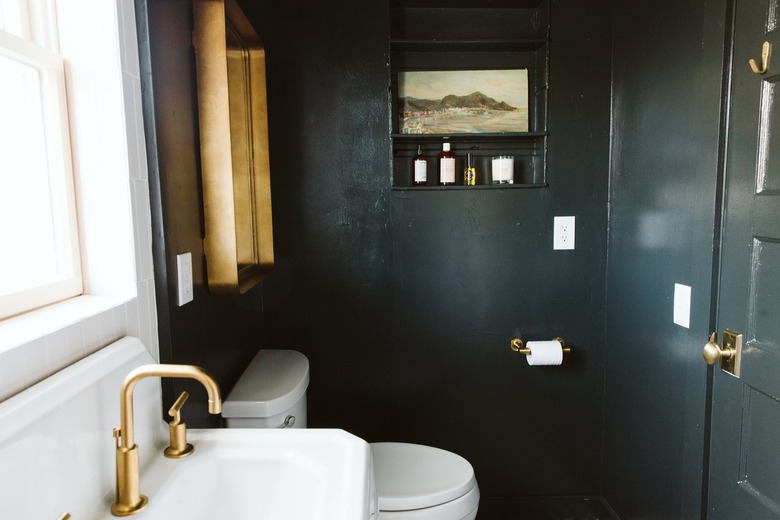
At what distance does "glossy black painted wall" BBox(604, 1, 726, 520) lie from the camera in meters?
1.45

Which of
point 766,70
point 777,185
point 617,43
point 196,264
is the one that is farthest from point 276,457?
point 617,43

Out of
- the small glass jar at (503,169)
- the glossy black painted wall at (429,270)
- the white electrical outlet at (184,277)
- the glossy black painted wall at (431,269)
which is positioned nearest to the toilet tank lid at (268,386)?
the glossy black painted wall at (429,270)

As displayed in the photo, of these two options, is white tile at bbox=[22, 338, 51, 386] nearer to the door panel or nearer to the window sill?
the window sill

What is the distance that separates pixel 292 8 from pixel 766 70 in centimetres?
157

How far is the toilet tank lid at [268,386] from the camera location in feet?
4.59

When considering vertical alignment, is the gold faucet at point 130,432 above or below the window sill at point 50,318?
below

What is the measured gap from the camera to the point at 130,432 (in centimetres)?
79

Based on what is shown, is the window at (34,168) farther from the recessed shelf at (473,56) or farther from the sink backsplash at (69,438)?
the recessed shelf at (473,56)

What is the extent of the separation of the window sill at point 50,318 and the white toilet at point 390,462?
567mm

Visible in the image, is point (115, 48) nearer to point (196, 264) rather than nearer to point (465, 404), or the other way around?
point (196, 264)

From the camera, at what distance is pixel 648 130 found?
1741 mm

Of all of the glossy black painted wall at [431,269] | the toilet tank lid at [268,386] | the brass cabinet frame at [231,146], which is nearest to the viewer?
the brass cabinet frame at [231,146]

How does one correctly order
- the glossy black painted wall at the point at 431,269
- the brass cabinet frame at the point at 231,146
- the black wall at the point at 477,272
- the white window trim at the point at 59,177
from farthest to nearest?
the glossy black painted wall at the point at 431,269, the black wall at the point at 477,272, the brass cabinet frame at the point at 231,146, the white window trim at the point at 59,177

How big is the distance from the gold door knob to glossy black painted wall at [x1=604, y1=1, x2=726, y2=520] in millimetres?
73
